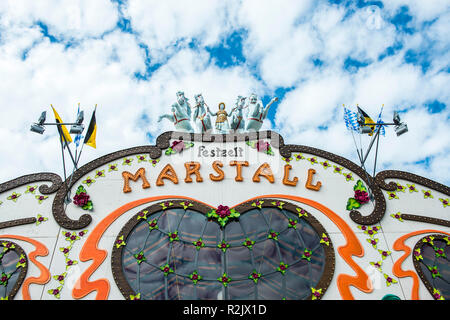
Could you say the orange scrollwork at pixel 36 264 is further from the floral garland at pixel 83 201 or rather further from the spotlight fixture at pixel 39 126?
the spotlight fixture at pixel 39 126

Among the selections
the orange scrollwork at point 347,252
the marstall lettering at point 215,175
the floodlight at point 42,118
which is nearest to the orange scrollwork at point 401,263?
the orange scrollwork at point 347,252

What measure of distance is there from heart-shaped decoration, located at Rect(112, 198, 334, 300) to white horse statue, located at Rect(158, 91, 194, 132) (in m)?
3.71

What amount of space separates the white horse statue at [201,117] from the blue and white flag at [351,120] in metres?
5.24

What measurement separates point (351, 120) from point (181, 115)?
6514 mm

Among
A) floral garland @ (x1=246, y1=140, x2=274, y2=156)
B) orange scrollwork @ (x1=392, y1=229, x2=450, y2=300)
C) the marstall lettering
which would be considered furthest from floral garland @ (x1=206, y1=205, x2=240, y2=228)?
orange scrollwork @ (x1=392, y1=229, x2=450, y2=300)

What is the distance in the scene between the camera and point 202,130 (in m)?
14.2

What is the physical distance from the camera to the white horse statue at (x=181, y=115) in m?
14.3

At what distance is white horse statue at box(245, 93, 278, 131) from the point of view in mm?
14312

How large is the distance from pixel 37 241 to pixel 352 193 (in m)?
10.0
